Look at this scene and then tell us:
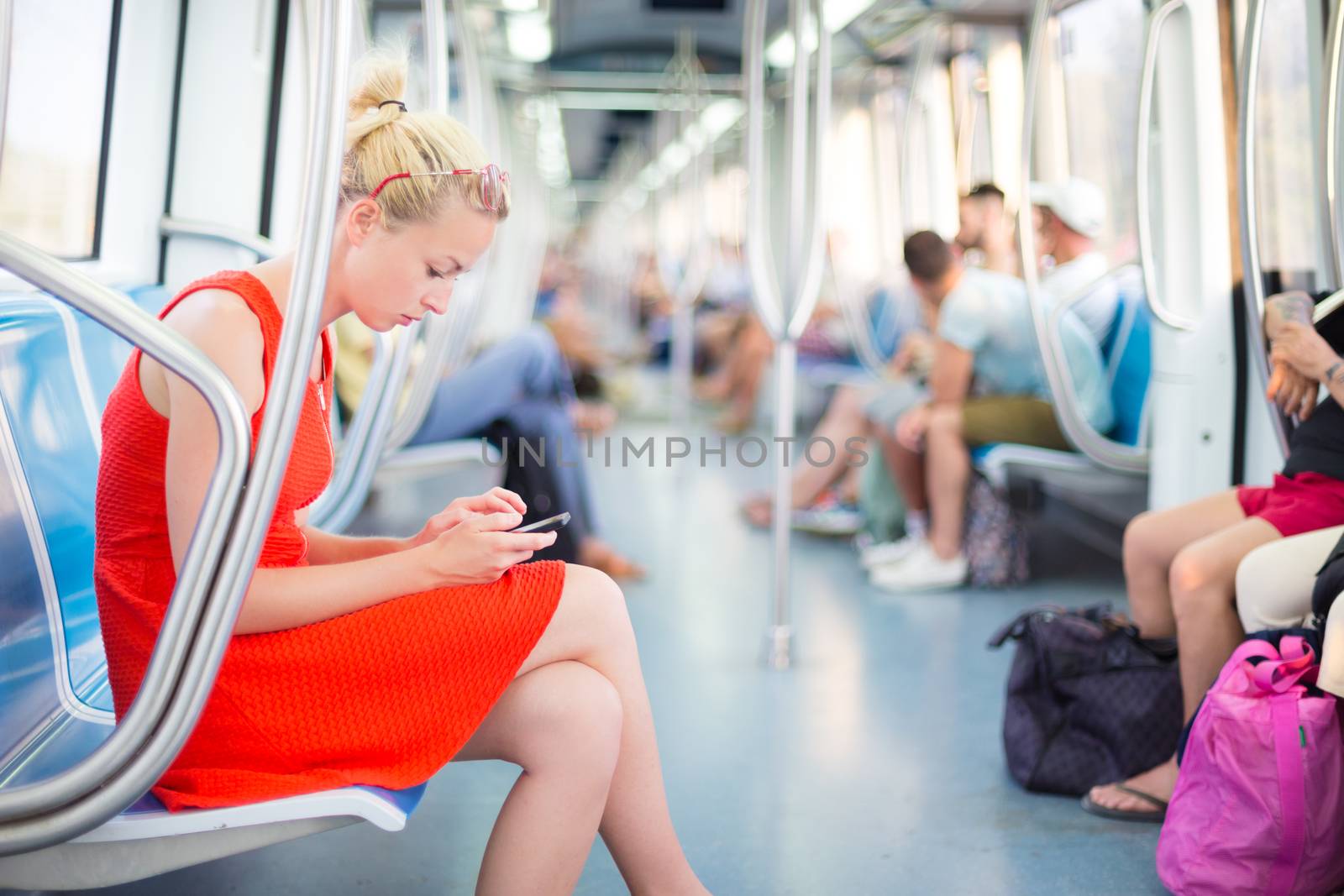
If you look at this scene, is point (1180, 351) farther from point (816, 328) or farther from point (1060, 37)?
point (816, 328)

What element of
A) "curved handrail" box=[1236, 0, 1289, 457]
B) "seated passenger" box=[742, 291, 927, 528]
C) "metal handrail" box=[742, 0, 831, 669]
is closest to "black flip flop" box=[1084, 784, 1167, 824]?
"curved handrail" box=[1236, 0, 1289, 457]

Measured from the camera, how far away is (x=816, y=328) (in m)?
7.42

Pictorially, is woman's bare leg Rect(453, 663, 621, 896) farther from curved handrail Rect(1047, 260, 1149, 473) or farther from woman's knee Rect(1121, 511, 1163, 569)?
curved handrail Rect(1047, 260, 1149, 473)

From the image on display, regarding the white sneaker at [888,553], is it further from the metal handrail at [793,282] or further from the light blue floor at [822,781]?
the metal handrail at [793,282]

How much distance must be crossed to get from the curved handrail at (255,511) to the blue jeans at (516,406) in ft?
8.63

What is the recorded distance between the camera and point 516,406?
3992mm

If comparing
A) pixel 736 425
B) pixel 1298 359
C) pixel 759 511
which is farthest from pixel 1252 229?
pixel 736 425

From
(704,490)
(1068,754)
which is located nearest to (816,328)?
(704,490)

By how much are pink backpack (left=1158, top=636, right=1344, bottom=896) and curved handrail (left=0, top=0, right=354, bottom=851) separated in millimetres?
1446

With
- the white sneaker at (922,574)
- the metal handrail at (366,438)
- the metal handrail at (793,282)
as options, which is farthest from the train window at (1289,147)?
the metal handrail at (366,438)

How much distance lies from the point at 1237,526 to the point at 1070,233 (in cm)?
228

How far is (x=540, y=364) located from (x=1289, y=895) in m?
2.74

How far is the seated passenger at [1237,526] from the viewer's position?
2.21 m

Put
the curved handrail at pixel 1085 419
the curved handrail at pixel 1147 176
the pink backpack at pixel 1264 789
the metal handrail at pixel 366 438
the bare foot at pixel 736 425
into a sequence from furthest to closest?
the bare foot at pixel 736 425 → the curved handrail at pixel 1085 419 → the curved handrail at pixel 1147 176 → the metal handrail at pixel 366 438 → the pink backpack at pixel 1264 789
